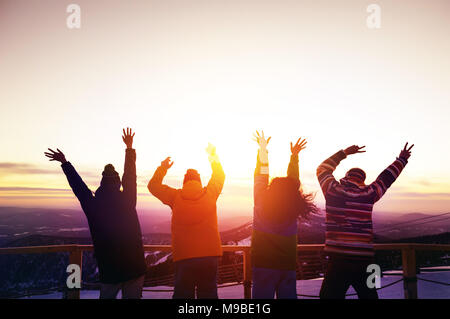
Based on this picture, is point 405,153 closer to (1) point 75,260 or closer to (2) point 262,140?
(2) point 262,140

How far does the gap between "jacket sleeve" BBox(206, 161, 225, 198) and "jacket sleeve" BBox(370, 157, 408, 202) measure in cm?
146

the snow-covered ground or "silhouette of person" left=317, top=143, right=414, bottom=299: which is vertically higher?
"silhouette of person" left=317, top=143, right=414, bottom=299

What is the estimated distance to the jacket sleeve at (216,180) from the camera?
3605 millimetres

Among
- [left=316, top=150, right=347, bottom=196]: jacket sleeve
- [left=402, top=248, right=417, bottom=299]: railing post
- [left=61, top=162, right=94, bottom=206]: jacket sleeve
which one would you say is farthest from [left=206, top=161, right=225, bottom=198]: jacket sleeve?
[left=402, top=248, right=417, bottom=299]: railing post

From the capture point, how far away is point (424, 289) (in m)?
6.10

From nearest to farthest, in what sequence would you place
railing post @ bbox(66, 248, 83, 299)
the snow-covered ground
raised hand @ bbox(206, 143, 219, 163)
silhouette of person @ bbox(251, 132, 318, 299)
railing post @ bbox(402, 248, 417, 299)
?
silhouette of person @ bbox(251, 132, 318, 299), raised hand @ bbox(206, 143, 219, 163), railing post @ bbox(66, 248, 83, 299), railing post @ bbox(402, 248, 417, 299), the snow-covered ground

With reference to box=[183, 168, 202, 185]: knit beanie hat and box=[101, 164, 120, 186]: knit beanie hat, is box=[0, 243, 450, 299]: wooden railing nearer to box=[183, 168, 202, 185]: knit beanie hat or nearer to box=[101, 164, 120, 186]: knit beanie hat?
box=[183, 168, 202, 185]: knit beanie hat

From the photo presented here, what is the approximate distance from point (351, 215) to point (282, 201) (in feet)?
2.38

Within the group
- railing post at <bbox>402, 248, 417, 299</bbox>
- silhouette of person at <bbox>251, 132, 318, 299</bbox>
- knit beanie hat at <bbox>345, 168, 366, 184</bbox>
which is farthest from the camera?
railing post at <bbox>402, 248, 417, 299</bbox>

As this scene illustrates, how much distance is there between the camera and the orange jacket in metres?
3.41

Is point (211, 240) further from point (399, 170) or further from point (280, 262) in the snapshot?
point (399, 170)

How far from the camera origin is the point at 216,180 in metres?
3.66

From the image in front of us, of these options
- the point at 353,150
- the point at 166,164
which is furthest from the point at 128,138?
the point at 353,150
